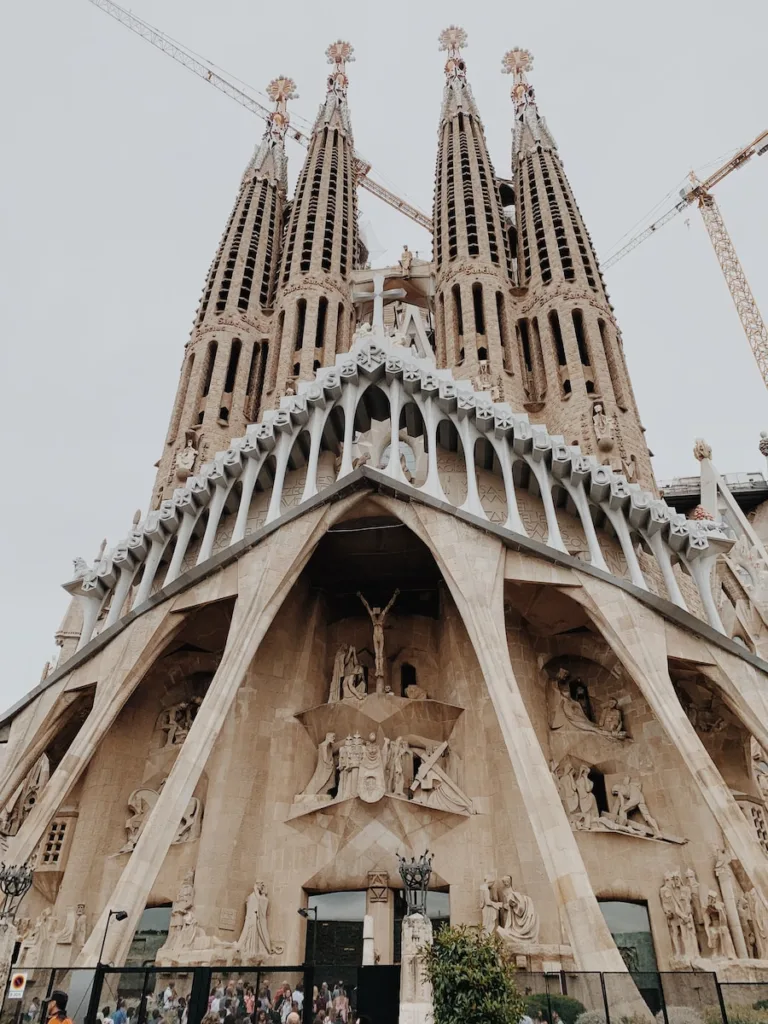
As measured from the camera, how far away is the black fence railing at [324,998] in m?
7.67

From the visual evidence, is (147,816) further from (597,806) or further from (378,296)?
(378,296)

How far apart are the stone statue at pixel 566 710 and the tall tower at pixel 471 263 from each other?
29.2 ft

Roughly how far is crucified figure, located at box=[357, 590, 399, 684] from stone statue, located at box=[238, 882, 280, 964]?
15.9ft

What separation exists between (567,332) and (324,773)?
589 inches

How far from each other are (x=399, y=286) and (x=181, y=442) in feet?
40.8

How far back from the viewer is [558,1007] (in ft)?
27.1

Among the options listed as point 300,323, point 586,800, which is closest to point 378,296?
point 300,323

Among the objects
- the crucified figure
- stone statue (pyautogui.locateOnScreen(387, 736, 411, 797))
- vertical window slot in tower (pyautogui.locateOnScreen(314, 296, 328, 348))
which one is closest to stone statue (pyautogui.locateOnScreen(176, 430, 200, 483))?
vertical window slot in tower (pyautogui.locateOnScreen(314, 296, 328, 348))

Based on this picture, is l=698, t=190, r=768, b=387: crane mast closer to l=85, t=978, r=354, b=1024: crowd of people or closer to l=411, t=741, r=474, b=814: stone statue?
l=411, t=741, r=474, b=814: stone statue

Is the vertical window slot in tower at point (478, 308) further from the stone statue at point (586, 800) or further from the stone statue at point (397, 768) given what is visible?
the stone statue at point (586, 800)

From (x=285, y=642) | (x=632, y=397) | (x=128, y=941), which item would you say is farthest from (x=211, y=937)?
(x=632, y=397)

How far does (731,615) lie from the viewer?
1775 centimetres

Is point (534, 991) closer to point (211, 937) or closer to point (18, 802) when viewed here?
point (211, 937)

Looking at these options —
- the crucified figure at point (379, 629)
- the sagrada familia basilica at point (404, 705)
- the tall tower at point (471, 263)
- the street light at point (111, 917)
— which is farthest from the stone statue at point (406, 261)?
the street light at point (111, 917)
